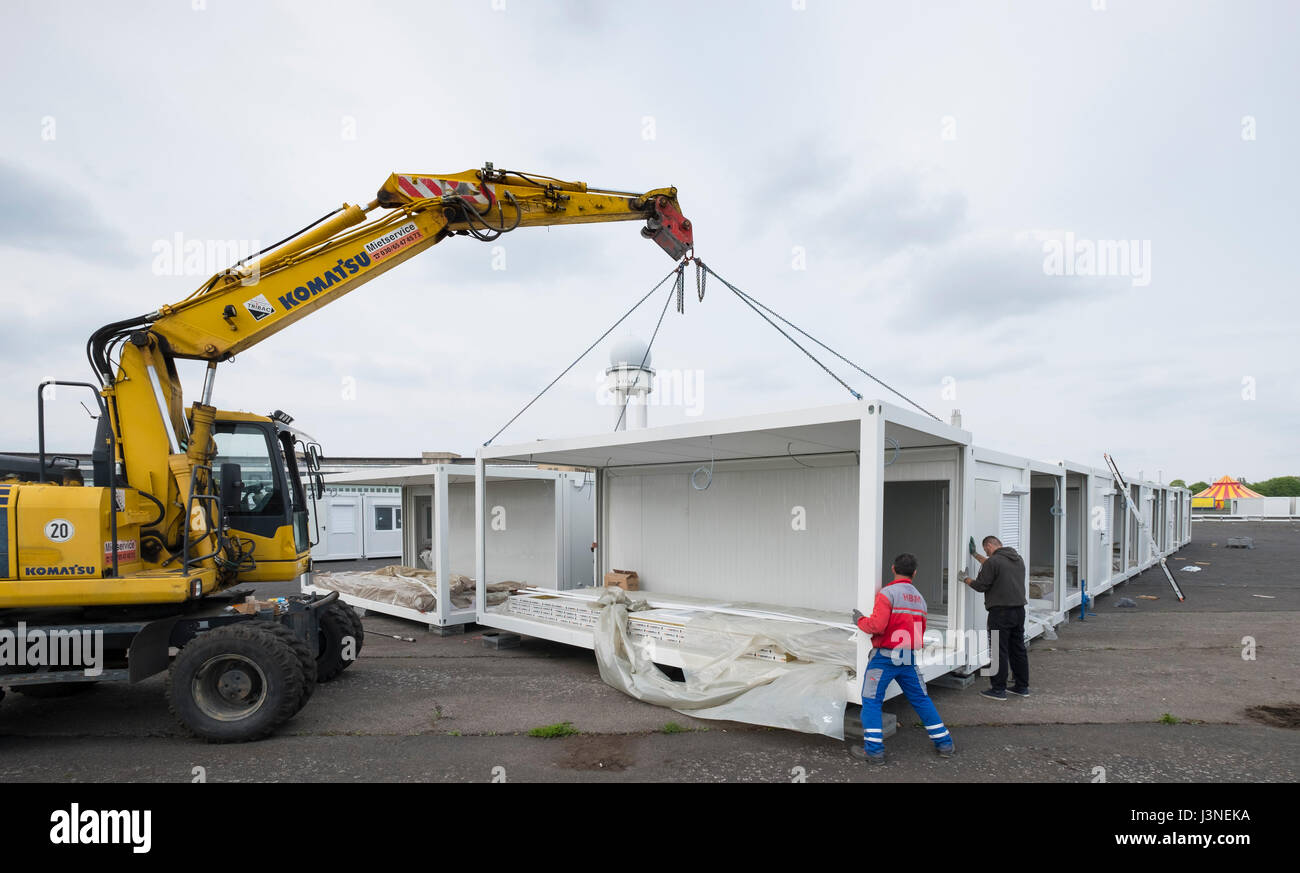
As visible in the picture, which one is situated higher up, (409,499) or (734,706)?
(409,499)

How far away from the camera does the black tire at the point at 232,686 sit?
5137 mm

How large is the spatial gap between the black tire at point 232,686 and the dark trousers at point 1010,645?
230 inches

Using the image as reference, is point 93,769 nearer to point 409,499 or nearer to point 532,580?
point 532,580

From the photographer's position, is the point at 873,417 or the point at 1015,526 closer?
the point at 873,417

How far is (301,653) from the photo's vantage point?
18.1 ft

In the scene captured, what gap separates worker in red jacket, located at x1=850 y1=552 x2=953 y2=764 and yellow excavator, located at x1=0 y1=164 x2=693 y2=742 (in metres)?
4.21

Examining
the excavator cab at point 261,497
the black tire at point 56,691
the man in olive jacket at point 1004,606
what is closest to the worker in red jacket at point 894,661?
the man in olive jacket at point 1004,606

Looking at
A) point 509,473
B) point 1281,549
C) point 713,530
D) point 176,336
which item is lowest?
point 1281,549

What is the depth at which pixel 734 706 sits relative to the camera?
535cm

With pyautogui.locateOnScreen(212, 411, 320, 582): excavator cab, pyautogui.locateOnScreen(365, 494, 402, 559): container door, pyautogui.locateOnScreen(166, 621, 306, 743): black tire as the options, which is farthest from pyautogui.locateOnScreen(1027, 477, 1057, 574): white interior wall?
pyautogui.locateOnScreen(365, 494, 402, 559): container door

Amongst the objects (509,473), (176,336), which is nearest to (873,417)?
(176,336)

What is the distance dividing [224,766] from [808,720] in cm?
405

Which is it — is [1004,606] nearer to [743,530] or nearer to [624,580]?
[743,530]

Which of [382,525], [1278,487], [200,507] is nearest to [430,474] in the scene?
[200,507]
